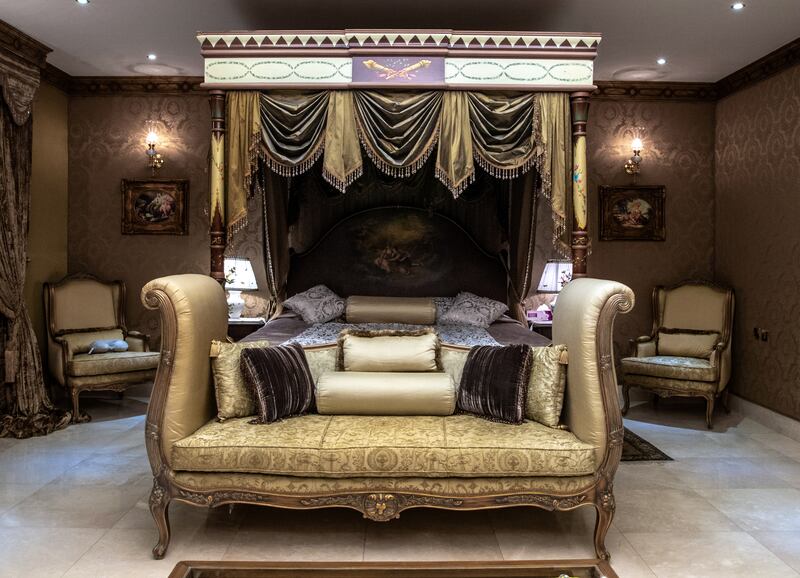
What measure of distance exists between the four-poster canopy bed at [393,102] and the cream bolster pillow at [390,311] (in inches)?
71.7

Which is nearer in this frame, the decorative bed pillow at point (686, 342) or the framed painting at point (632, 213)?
the decorative bed pillow at point (686, 342)

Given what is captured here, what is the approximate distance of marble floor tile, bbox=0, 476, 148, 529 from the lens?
3.19 metres

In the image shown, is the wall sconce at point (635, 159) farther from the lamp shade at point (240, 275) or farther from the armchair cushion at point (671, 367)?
the lamp shade at point (240, 275)

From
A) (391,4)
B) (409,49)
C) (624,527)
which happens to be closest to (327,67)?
(409,49)

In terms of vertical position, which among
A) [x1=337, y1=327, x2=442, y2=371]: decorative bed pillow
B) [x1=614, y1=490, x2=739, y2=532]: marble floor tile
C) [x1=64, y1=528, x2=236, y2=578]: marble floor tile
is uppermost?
[x1=337, y1=327, x2=442, y2=371]: decorative bed pillow

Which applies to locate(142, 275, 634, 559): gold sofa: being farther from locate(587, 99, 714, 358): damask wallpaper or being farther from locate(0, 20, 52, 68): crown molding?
locate(587, 99, 714, 358): damask wallpaper

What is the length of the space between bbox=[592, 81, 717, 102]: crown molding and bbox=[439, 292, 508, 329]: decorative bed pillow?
227 centimetres

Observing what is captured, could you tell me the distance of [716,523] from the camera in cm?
322

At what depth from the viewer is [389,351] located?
3348mm

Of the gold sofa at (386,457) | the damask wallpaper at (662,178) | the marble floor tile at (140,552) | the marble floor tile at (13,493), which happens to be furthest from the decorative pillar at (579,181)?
the marble floor tile at (13,493)

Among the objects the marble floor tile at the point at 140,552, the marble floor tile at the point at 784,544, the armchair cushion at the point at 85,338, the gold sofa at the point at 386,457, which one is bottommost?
the marble floor tile at the point at 140,552

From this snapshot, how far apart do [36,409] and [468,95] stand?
13.2 ft

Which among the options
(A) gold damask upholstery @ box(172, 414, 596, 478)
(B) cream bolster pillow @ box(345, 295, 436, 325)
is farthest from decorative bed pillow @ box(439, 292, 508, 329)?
(A) gold damask upholstery @ box(172, 414, 596, 478)

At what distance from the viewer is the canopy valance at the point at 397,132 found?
3.89 m
